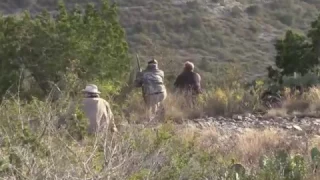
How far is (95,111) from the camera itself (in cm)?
1004

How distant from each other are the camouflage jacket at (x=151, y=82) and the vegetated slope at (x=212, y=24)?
64.6 ft

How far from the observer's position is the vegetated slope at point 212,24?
122ft

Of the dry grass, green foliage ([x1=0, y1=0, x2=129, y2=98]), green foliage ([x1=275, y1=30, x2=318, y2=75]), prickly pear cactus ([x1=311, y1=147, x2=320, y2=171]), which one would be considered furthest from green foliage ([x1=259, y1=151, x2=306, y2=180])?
green foliage ([x1=275, y1=30, x2=318, y2=75])

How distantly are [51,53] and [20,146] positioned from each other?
728cm

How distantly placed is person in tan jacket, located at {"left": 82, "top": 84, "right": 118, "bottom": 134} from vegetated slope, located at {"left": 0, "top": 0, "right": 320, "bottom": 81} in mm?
23057

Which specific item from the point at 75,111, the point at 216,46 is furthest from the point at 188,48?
the point at 75,111

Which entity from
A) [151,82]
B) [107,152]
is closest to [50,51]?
[151,82]

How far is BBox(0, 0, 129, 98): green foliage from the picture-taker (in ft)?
45.2

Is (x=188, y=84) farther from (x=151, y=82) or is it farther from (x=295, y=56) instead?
(x=295, y=56)

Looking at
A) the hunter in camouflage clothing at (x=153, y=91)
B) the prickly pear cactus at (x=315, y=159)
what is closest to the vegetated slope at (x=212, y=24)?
the hunter in camouflage clothing at (x=153, y=91)

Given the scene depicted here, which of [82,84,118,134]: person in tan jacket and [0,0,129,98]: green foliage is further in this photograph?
[0,0,129,98]: green foliage

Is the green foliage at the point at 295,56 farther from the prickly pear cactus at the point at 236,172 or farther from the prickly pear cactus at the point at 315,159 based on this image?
the prickly pear cactus at the point at 236,172

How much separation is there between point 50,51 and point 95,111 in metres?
4.25

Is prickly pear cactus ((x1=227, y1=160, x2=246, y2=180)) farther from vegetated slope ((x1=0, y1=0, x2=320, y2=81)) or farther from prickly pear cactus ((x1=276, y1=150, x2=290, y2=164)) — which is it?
vegetated slope ((x1=0, y1=0, x2=320, y2=81))
